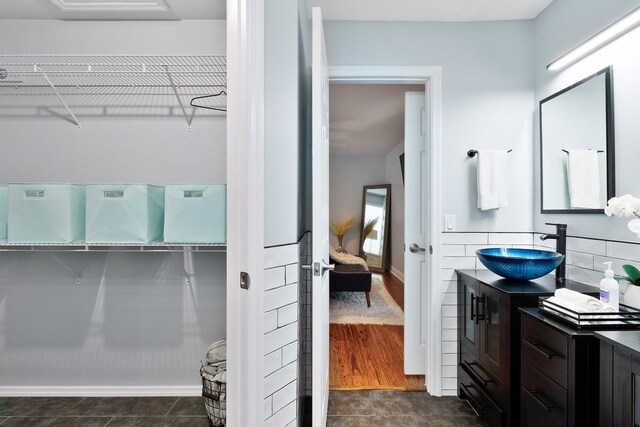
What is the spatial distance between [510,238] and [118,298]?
270 centimetres

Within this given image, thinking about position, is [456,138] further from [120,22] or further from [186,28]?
[120,22]

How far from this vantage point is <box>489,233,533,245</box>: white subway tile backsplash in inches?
83.0

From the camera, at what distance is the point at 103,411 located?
72.8 inches

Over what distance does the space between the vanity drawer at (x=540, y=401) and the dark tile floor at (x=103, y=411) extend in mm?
1690

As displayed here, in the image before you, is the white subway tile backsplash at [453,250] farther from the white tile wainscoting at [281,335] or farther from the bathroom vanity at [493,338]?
the white tile wainscoting at [281,335]

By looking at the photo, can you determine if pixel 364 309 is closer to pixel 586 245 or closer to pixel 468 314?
pixel 468 314

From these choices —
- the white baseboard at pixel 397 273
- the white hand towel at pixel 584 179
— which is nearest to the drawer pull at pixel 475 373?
the white hand towel at pixel 584 179

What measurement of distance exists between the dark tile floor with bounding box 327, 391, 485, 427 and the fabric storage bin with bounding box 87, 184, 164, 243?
5.15 ft

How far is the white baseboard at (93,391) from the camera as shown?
77.9 inches

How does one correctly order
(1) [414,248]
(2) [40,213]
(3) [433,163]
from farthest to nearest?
(1) [414,248] → (3) [433,163] → (2) [40,213]

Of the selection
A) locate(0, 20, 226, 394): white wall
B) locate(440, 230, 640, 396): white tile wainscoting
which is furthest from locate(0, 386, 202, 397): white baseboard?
locate(440, 230, 640, 396): white tile wainscoting

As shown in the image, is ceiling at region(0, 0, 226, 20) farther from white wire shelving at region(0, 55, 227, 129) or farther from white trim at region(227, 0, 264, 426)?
white trim at region(227, 0, 264, 426)

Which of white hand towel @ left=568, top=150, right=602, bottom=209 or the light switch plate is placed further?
the light switch plate

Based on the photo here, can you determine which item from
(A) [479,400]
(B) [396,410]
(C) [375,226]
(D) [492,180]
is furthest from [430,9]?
(C) [375,226]
